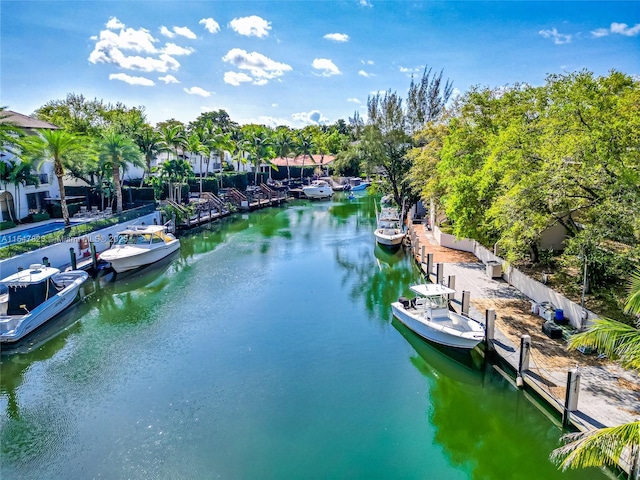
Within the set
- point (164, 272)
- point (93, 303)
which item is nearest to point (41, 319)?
point (93, 303)

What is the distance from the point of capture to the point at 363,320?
812 inches

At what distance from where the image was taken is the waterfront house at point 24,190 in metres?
30.6

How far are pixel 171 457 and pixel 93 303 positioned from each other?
14.3 metres

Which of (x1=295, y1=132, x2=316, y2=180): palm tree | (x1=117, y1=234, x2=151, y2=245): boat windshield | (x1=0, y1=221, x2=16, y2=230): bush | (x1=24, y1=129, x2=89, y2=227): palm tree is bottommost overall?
(x1=117, y1=234, x2=151, y2=245): boat windshield

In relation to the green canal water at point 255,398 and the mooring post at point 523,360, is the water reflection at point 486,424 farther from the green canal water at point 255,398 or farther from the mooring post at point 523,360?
the mooring post at point 523,360

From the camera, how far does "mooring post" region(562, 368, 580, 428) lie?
11.3 m

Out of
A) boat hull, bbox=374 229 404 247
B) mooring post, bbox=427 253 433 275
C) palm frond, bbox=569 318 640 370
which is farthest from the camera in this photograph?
boat hull, bbox=374 229 404 247

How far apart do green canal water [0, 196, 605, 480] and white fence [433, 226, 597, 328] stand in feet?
13.2

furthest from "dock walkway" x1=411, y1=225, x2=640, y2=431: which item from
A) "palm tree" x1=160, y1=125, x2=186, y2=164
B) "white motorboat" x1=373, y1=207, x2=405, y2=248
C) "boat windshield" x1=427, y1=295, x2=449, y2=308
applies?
"palm tree" x1=160, y1=125, x2=186, y2=164

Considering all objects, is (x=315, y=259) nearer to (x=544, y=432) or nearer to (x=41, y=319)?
(x=41, y=319)

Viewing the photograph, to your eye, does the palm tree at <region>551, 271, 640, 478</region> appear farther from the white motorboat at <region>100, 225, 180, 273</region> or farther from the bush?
the bush

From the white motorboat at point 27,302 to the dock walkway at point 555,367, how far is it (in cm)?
1826

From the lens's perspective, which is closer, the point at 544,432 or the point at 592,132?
the point at 544,432

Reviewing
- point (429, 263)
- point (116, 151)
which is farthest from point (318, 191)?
point (429, 263)
